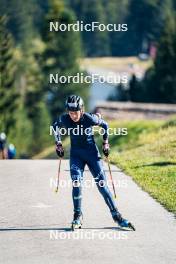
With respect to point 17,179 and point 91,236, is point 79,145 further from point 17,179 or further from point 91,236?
point 17,179

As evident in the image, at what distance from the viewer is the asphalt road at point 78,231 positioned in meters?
10.5

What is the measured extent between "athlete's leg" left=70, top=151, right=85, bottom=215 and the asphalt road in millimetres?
393

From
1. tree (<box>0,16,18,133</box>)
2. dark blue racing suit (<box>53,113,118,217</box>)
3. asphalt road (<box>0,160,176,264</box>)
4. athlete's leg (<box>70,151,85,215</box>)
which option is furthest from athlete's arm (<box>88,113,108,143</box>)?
tree (<box>0,16,18,133</box>)

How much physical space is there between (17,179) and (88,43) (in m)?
174

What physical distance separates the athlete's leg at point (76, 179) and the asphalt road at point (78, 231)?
15.5 inches

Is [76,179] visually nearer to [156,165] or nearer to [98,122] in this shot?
[98,122]

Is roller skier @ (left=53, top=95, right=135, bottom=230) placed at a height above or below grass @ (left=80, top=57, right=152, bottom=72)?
below

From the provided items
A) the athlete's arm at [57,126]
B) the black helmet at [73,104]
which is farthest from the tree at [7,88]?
the black helmet at [73,104]

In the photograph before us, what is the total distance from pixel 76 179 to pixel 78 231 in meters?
0.82

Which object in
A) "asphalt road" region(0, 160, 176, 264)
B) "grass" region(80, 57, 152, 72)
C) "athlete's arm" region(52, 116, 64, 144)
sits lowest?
"asphalt road" region(0, 160, 176, 264)

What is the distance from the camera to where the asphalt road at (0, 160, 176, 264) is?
1053 centimetres

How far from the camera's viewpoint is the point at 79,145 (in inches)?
484

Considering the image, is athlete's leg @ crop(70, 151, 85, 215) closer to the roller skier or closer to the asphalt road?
the roller skier

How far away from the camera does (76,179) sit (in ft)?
40.2
